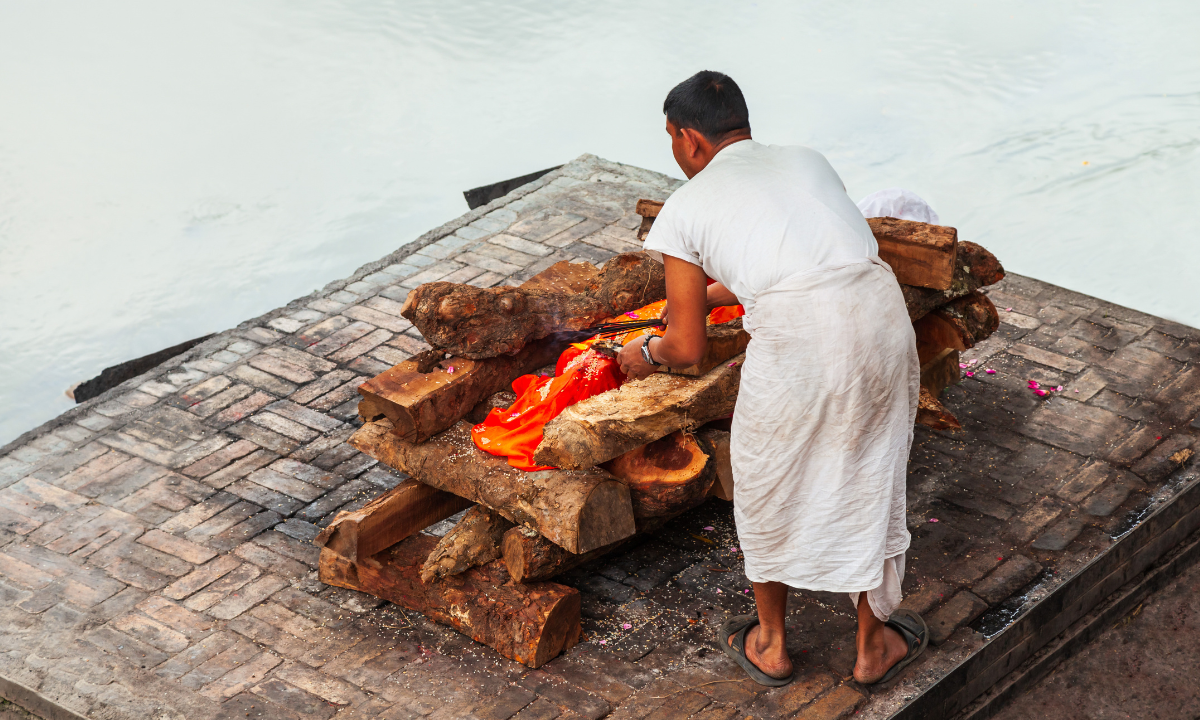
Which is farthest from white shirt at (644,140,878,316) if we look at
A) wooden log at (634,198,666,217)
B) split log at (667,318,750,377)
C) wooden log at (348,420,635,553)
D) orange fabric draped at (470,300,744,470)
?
wooden log at (634,198,666,217)

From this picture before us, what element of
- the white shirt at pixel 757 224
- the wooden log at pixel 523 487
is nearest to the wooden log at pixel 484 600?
the wooden log at pixel 523 487

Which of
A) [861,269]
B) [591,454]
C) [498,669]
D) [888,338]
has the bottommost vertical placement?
[498,669]

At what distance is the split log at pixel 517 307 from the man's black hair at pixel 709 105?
1160 mm

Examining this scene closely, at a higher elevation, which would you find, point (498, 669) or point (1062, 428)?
point (498, 669)

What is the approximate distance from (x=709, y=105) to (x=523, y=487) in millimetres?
1452

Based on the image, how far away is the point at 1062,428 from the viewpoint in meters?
5.31

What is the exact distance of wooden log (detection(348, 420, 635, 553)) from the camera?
12.9 feet

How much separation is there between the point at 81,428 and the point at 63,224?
6.45 metres

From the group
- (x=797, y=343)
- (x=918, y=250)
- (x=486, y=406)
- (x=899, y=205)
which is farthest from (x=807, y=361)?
(x=899, y=205)

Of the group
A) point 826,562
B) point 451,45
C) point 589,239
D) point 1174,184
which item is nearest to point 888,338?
point 826,562

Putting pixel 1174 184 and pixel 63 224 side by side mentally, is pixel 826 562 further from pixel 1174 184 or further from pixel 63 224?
pixel 63 224

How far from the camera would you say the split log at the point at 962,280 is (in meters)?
4.79

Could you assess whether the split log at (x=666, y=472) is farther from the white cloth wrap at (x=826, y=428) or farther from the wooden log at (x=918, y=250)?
the wooden log at (x=918, y=250)

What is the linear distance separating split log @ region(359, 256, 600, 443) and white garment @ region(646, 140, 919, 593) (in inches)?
45.2
